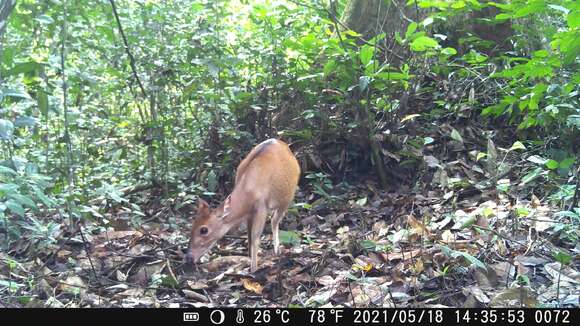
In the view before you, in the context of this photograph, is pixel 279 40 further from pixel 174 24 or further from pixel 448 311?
pixel 448 311

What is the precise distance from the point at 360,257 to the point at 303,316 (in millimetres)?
1559

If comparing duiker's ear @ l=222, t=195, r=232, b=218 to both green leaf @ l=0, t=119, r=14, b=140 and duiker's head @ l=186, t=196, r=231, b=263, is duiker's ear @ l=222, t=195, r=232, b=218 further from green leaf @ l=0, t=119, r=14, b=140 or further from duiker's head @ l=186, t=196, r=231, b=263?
green leaf @ l=0, t=119, r=14, b=140

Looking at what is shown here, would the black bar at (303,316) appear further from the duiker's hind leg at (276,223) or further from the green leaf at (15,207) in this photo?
the duiker's hind leg at (276,223)

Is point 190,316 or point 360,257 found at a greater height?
point 190,316

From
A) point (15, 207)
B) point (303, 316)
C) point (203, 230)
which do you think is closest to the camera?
point (303, 316)

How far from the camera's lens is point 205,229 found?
5953 mm

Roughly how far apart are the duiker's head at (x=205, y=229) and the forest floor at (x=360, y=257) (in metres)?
0.15

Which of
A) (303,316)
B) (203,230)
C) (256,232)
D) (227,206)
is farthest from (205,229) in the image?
(303,316)

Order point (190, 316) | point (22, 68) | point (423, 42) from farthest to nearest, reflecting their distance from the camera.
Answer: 1. point (423, 42)
2. point (22, 68)
3. point (190, 316)

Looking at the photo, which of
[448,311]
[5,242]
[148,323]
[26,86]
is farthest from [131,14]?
[448,311]

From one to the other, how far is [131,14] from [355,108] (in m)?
3.11

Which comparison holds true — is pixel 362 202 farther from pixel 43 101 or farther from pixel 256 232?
pixel 43 101

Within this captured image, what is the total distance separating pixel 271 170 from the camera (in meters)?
6.54

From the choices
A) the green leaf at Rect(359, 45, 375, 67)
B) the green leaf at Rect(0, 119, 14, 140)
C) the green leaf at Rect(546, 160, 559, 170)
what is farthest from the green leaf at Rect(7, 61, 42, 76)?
the green leaf at Rect(546, 160, 559, 170)
